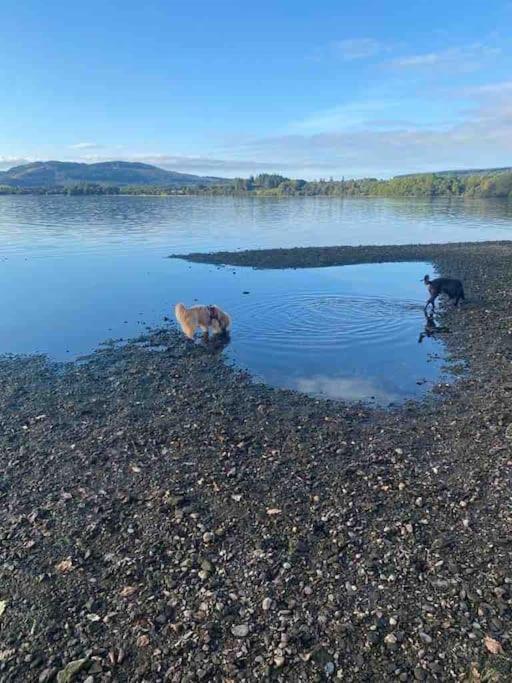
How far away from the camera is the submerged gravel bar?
15.9 ft

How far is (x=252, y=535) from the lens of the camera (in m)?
6.65

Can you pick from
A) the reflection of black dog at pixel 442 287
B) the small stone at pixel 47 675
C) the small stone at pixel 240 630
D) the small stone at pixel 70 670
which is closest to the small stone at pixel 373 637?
the small stone at pixel 240 630

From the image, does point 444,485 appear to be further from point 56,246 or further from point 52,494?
point 56,246

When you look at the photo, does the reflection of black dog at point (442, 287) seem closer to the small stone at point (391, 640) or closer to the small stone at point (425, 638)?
the small stone at point (425, 638)

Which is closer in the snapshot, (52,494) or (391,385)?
(52,494)

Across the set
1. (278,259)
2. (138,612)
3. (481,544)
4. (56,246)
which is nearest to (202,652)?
(138,612)

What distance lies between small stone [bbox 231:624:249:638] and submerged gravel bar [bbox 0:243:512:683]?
0.02 metres

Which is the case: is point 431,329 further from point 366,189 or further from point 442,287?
point 366,189

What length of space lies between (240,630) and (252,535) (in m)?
1.61

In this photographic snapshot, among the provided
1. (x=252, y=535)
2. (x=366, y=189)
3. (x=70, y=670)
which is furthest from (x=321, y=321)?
(x=366, y=189)

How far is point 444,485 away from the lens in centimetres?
771

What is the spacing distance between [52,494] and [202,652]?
164 inches

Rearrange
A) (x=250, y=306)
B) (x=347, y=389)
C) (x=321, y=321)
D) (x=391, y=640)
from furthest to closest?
1. (x=250, y=306)
2. (x=321, y=321)
3. (x=347, y=389)
4. (x=391, y=640)

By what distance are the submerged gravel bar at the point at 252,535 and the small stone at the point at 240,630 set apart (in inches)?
1.0
